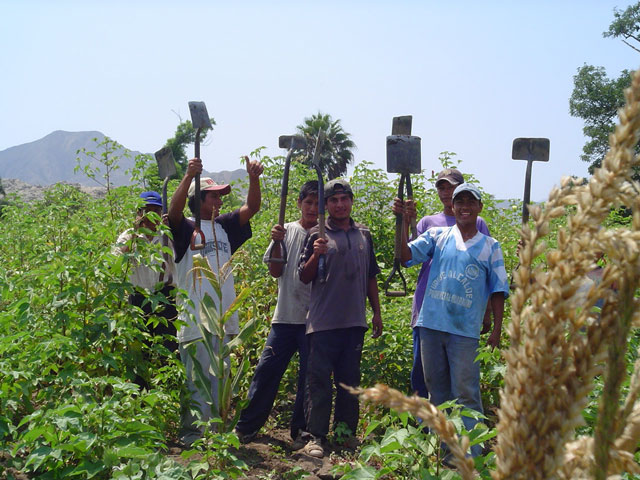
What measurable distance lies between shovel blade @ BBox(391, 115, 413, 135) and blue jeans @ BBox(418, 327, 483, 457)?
1.50 metres

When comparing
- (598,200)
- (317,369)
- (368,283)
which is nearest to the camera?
(598,200)

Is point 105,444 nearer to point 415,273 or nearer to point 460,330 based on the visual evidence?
point 460,330

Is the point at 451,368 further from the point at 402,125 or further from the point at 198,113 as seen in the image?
the point at 198,113

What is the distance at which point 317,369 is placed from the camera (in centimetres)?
466

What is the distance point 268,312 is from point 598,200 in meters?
5.51

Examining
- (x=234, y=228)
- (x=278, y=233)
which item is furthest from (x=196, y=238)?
(x=278, y=233)

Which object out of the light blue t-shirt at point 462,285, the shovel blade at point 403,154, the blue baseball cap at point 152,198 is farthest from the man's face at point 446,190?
the blue baseball cap at point 152,198

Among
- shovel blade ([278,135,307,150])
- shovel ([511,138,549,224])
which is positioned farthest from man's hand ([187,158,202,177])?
shovel ([511,138,549,224])

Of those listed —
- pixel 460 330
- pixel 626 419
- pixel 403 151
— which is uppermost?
pixel 403 151

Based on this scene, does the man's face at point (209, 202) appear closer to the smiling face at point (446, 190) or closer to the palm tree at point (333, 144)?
the smiling face at point (446, 190)

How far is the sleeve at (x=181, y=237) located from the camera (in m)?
4.64

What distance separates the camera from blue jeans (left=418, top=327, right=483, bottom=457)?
4133mm

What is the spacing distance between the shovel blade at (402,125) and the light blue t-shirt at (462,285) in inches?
39.6

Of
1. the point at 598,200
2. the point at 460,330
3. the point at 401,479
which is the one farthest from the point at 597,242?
the point at 460,330
